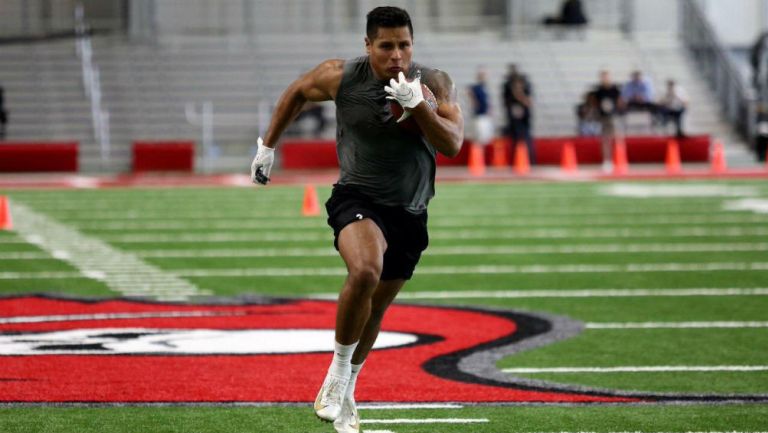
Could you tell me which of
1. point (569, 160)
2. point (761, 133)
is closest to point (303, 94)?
point (569, 160)

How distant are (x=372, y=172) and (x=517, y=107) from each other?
23.1 m

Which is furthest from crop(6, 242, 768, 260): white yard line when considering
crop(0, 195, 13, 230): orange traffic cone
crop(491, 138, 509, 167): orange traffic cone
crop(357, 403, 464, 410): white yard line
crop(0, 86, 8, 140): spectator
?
crop(0, 86, 8, 140): spectator

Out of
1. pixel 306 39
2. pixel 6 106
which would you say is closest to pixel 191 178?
pixel 6 106

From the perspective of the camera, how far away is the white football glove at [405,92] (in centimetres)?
600

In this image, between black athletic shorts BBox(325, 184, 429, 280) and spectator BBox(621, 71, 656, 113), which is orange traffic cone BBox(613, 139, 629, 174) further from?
black athletic shorts BBox(325, 184, 429, 280)

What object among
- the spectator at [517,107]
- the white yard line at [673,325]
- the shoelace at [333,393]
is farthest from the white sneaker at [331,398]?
the spectator at [517,107]

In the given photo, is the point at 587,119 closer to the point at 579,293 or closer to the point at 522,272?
the point at 522,272

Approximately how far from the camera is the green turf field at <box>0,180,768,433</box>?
21.7 feet

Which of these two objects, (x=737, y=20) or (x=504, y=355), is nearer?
(x=504, y=355)

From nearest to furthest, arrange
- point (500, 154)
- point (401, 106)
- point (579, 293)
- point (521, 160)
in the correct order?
point (401, 106) < point (579, 293) < point (521, 160) < point (500, 154)

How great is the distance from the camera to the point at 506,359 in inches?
324

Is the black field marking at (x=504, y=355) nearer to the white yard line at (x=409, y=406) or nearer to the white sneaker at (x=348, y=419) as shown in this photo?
the white yard line at (x=409, y=406)

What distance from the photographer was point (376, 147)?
21.4ft

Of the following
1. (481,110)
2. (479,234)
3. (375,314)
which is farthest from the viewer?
(481,110)
